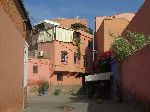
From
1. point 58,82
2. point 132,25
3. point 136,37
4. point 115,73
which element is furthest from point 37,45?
point 136,37

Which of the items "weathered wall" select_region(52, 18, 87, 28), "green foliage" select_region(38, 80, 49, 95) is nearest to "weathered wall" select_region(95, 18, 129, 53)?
"green foliage" select_region(38, 80, 49, 95)

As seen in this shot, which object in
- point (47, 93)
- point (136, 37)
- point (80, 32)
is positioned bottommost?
point (47, 93)

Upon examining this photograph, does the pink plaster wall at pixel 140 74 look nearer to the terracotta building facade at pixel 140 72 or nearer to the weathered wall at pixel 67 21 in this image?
the terracotta building facade at pixel 140 72

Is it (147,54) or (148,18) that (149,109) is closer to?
(147,54)

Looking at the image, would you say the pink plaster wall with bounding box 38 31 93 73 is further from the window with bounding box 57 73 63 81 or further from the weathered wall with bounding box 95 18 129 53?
the weathered wall with bounding box 95 18 129 53

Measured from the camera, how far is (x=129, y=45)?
27594mm

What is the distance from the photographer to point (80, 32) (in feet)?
171

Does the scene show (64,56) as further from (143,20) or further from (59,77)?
(143,20)

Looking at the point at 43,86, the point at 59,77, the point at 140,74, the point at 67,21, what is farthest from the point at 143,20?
the point at 67,21

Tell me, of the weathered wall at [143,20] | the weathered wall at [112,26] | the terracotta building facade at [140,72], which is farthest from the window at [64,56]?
the weathered wall at [143,20]

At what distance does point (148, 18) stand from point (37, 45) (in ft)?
92.9

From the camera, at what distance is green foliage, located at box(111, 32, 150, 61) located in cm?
2564

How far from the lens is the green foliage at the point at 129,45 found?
25.6 meters

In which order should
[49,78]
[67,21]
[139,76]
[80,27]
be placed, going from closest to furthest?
[139,76] → [49,78] → [80,27] → [67,21]
